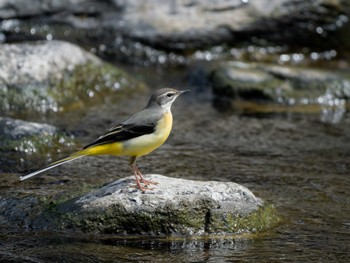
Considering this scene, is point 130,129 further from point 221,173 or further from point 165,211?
point 221,173

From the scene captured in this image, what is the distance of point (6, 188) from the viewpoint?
28.3ft

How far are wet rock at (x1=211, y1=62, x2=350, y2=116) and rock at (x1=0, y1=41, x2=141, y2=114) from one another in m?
1.99

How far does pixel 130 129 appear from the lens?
780 centimetres

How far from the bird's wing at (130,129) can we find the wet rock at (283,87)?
6080 mm

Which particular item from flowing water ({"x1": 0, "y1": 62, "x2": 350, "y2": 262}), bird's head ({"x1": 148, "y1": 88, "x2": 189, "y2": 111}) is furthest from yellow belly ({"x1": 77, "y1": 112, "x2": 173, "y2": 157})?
flowing water ({"x1": 0, "y1": 62, "x2": 350, "y2": 262})

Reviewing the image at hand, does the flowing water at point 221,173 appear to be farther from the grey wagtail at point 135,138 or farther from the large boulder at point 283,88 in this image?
the grey wagtail at point 135,138

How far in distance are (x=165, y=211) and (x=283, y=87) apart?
7.27 meters

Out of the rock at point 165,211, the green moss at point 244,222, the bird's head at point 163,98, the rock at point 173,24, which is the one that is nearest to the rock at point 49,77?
the rock at point 173,24

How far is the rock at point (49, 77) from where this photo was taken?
12.6 metres

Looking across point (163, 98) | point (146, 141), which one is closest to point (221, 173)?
point (163, 98)

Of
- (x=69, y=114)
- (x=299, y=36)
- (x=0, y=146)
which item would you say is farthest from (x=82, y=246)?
(x=299, y=36)

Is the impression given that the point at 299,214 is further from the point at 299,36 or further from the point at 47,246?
the point at 299,36

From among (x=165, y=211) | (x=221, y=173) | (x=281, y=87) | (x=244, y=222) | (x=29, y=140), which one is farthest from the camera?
(x=281, y=87)

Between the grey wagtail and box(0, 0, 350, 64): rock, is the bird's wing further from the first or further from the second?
box(0, 0, 350, 64): rock
